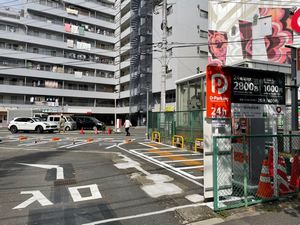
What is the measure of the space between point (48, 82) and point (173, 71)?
86.1 feet

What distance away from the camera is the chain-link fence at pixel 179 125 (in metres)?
12.9

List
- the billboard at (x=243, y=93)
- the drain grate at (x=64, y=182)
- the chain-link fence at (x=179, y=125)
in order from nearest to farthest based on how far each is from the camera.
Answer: the billboard at (x=243, y=93) < the drain grate at (x=64, y=182) < the chain-link fence at (x=179, y=125)

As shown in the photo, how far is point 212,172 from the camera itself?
5.50 m

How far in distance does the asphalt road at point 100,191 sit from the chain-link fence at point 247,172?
0.70m

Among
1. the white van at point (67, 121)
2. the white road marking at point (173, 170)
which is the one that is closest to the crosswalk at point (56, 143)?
the white road marking at point (173, 170)

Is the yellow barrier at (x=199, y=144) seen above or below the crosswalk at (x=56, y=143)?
above

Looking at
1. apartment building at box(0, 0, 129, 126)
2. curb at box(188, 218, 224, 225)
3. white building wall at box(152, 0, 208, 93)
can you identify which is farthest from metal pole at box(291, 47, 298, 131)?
apartment building at box(0, 0, 129, 126)

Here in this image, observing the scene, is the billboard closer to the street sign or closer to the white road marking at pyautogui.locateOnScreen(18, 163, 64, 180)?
the street sign

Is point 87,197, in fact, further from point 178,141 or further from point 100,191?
point 178,141

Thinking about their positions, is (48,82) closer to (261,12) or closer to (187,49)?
(187,49)

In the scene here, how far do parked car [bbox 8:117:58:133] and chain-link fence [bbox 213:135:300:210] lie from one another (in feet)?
80.5

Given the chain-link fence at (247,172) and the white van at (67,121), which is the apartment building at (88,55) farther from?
the chain-link fence at (247,172)

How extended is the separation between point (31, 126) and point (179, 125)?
61.2 ft

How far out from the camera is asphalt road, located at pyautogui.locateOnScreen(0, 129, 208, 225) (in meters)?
4.88
